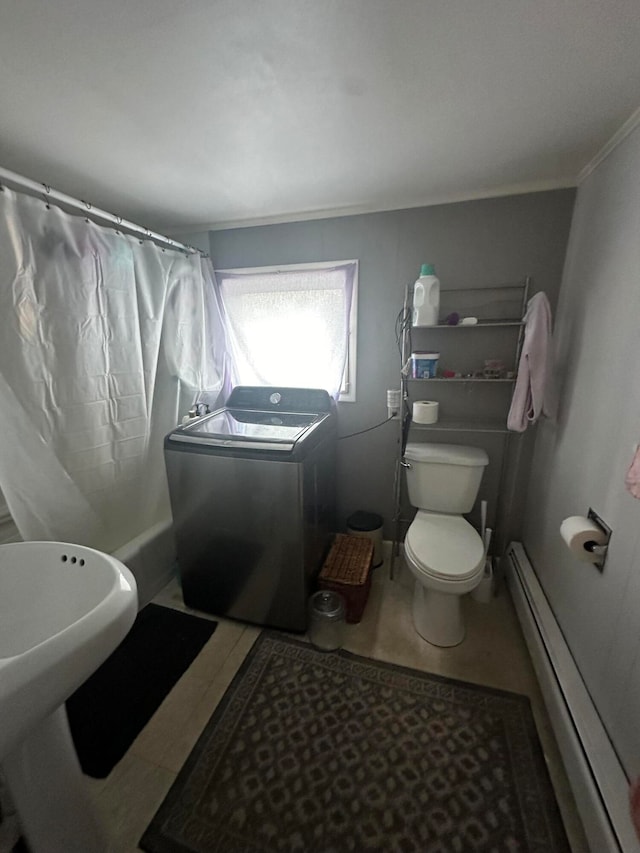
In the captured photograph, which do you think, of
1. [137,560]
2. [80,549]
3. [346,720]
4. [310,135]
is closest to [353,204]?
[310,135]

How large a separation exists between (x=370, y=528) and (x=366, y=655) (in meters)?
0.70

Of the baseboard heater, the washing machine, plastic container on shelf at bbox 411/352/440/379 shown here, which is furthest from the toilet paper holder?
the washing machine

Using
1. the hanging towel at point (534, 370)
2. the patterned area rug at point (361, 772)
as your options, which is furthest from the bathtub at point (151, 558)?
the hanging towel at point (534, 370)

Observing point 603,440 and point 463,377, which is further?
point 463,377

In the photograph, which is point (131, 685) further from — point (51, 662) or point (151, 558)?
point (51, 662)

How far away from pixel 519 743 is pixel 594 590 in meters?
0.62

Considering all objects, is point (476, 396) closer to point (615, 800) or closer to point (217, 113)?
point (615, 800)

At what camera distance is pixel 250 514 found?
4.97 ft

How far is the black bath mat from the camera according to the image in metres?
1.21

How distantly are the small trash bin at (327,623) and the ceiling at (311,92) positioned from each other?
1.99 metres

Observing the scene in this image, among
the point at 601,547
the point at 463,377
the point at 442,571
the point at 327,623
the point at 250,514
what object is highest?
the point at 463,377

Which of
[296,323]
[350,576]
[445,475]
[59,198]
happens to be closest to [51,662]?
[350,576]

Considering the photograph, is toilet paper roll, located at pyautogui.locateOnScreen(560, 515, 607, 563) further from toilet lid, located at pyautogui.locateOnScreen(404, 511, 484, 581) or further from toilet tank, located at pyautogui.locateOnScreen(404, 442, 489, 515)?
toilet tank, located at pyautogui.locateOnScreen(404, 442, 489, 515)

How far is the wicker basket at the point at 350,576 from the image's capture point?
168 centimetres
